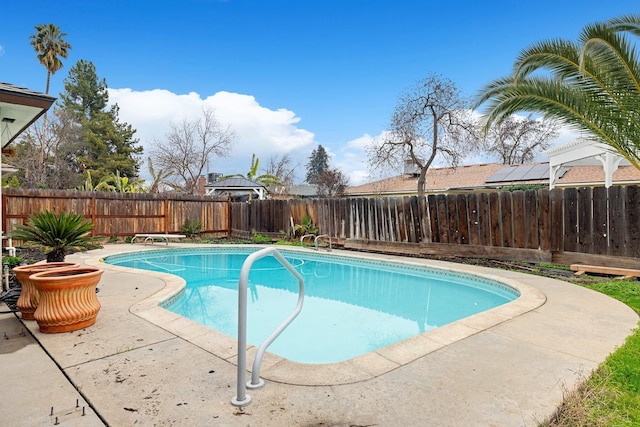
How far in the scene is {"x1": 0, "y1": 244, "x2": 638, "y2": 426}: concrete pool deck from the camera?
2151mm

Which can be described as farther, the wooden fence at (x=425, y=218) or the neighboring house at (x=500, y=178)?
the neighboring house at (x=500, y=178)

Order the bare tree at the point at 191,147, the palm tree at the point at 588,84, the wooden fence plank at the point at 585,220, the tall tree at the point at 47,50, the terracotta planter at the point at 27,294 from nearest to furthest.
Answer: the terracotta planter at the point at 27,294
the palm tree at the point at 588,84
the wooden fence plank at the point at 585,220
the tall tree at the point at 47,50
the bare tree at the point at 191,147

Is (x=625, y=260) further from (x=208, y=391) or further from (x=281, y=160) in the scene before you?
(x=281, y=160)

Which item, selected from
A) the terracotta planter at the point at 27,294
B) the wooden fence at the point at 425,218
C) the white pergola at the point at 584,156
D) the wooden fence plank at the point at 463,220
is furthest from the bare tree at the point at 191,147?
the terracotta planter at the point at 27,294

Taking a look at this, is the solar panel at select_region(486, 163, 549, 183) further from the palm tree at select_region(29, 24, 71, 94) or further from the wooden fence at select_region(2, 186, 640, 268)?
the palm tree at select_region(29, 24, 71, 94)

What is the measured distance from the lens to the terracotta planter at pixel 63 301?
11.3 ft

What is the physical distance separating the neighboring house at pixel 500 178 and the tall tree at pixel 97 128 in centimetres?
2096

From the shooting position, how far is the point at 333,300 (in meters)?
6.64

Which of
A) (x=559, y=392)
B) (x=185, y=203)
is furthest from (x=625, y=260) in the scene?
(x=185, y=203)

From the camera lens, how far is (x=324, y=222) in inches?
497

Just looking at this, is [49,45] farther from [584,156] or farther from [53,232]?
[584,156]

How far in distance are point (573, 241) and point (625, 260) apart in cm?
89

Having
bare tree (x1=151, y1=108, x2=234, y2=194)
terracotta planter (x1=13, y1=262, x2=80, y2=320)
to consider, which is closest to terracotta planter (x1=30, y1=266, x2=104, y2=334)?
terracotta planter (x1=13, y1=262, x2=80, y2=320)

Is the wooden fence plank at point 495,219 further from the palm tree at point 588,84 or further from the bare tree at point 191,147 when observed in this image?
the bare tree at point 191,147
